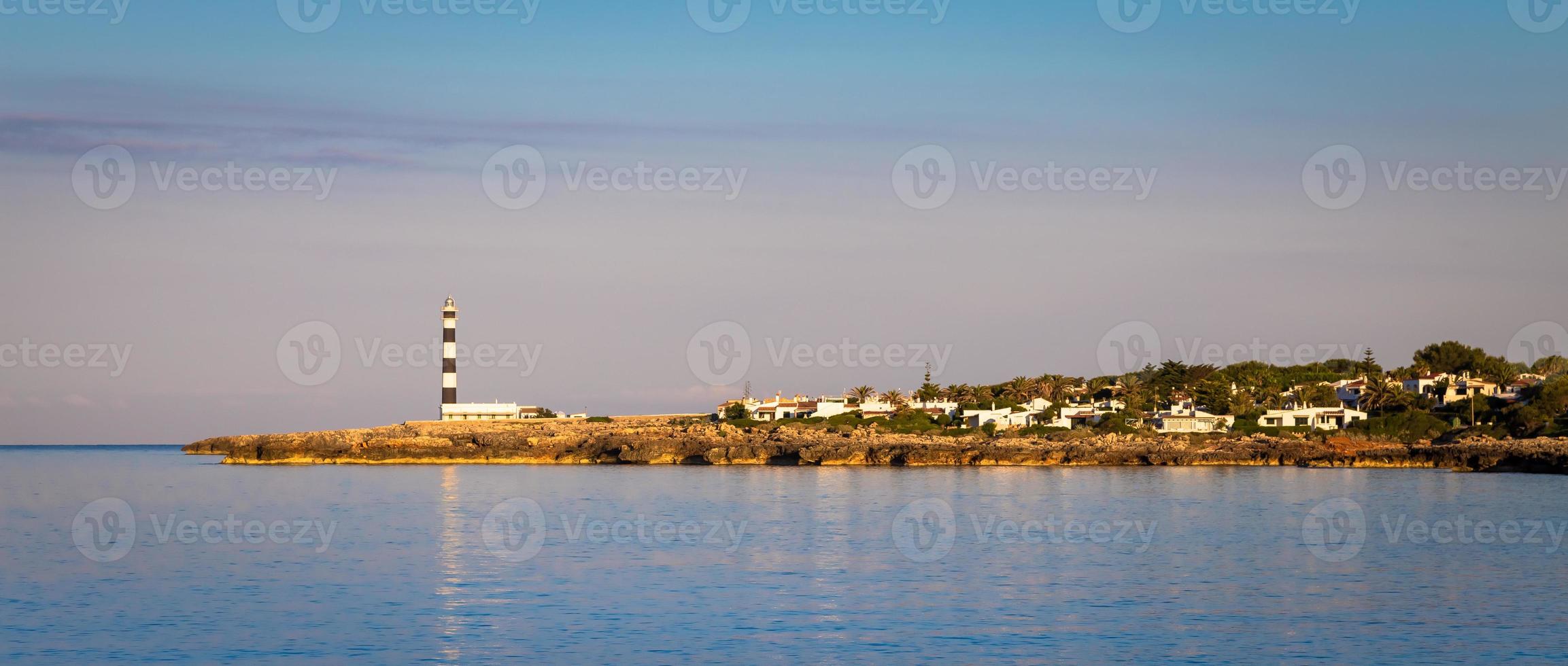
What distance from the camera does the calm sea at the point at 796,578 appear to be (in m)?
23.5

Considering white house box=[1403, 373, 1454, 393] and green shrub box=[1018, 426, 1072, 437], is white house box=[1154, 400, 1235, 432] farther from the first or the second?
white house box=[1403, 373, 1454, 393]

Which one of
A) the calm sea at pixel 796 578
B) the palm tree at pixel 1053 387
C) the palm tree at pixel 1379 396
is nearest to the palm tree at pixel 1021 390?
the palm tree at pixel 1053 387

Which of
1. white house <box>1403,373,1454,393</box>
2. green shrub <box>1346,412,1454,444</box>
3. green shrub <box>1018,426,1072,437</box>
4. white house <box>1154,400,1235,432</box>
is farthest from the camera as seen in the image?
white house <box>1403,373,1454,393</box>

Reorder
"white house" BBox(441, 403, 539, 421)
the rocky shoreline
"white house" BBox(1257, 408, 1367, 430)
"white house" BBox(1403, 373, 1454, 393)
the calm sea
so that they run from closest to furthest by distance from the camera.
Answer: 1. the calm sea
2. the rocky shoreline
3. "white house" BBox(1257, 408, 1367, 430)
4. "white house" BBox(1403, 373, 1454, 393)
5. "white house" BBox(441, 403, 539, 421)

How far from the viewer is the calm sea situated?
2345 cm

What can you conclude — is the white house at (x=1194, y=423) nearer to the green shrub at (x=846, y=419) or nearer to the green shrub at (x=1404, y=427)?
the green shrub at (x=1404, y=427)

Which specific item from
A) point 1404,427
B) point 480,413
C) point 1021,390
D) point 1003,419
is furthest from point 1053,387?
point 480,413

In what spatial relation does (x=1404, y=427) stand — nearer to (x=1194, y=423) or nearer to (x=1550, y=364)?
(x=1194, y=423)

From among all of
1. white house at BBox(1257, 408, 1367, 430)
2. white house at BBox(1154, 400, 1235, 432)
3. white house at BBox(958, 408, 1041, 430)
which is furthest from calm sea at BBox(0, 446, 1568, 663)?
white house at BBox(958, 408, 1041, 430)

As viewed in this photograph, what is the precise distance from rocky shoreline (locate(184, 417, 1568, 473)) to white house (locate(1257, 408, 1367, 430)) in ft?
30.6

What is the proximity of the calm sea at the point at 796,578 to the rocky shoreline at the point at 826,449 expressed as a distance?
85.7 ft

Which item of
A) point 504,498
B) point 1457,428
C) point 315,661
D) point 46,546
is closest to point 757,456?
point 504,498

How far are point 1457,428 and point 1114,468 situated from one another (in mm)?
27422

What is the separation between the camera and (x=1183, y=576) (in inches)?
1265
